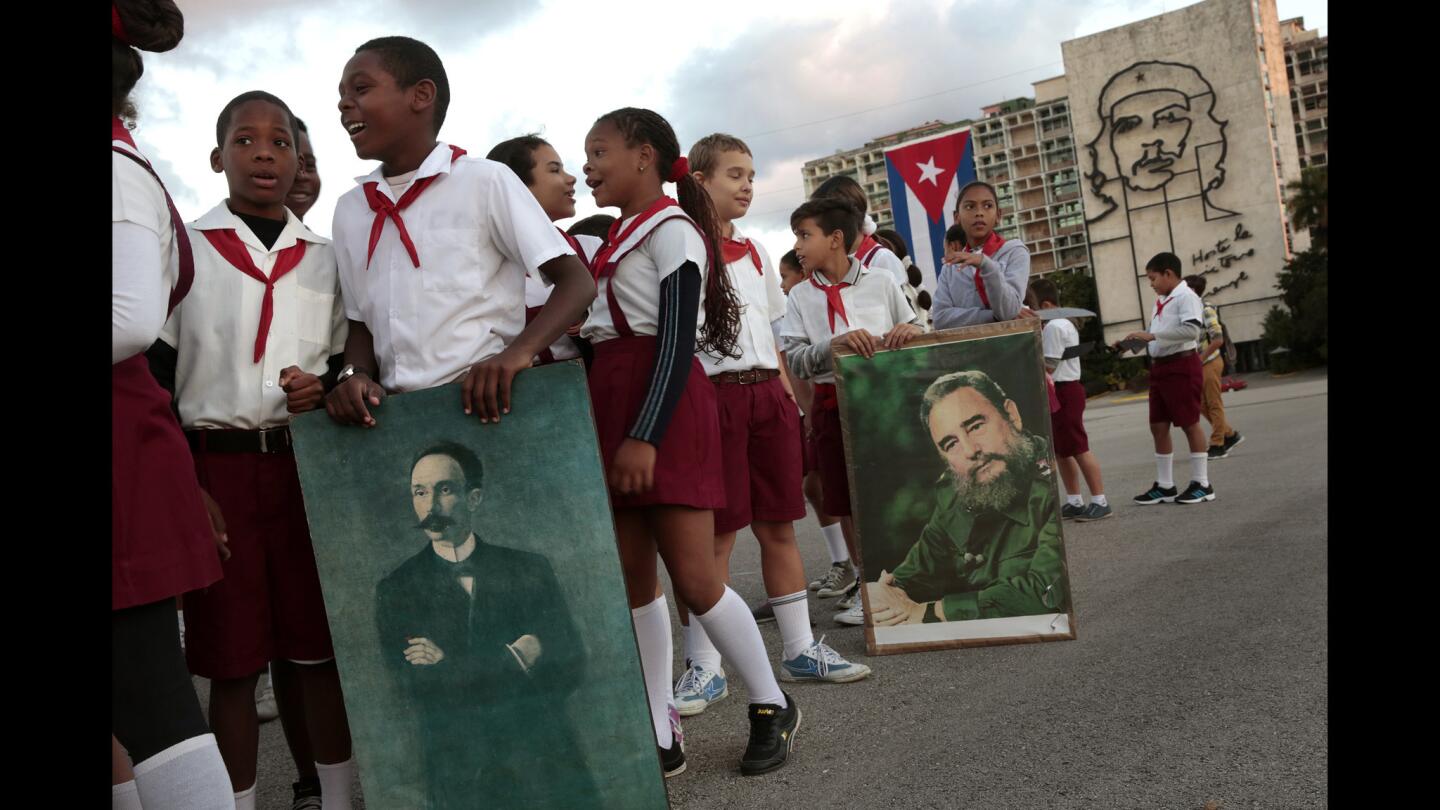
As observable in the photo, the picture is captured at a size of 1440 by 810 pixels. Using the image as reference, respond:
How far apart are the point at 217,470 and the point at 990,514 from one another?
10.7 feet

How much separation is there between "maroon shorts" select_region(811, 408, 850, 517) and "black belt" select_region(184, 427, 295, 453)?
3.16 metres

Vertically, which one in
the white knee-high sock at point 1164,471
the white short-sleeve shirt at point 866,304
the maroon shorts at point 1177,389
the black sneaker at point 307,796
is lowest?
the white knee-high sock at point 1164,471

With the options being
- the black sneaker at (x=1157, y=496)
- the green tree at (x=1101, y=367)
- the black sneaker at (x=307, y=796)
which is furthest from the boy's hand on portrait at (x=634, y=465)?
the green tree at (x=1101, y=367)

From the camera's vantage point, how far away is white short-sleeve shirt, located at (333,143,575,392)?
10.00 feet

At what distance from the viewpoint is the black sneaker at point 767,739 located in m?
3.65

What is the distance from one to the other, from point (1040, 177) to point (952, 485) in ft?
500

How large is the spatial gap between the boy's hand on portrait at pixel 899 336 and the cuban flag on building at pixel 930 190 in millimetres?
2753

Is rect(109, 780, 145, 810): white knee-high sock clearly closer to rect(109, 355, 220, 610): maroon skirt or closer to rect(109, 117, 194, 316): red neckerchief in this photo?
rect(109, 355, 220, 610): maroon skirt

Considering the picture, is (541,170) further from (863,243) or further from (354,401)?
(863,243)

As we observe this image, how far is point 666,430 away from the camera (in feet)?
11.0

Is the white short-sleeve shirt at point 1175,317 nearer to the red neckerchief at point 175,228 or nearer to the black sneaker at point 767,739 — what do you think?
the black sneaker at point 767,739

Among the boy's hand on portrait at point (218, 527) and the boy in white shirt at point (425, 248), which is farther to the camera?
the boy in white shirt at point (425, 248)

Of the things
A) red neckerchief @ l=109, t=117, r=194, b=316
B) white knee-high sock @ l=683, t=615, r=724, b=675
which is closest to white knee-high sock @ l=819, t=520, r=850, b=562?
white knee-high sock @ l=683, t=615, r=724, b=675

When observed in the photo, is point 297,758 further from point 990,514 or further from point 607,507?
point 990,514
